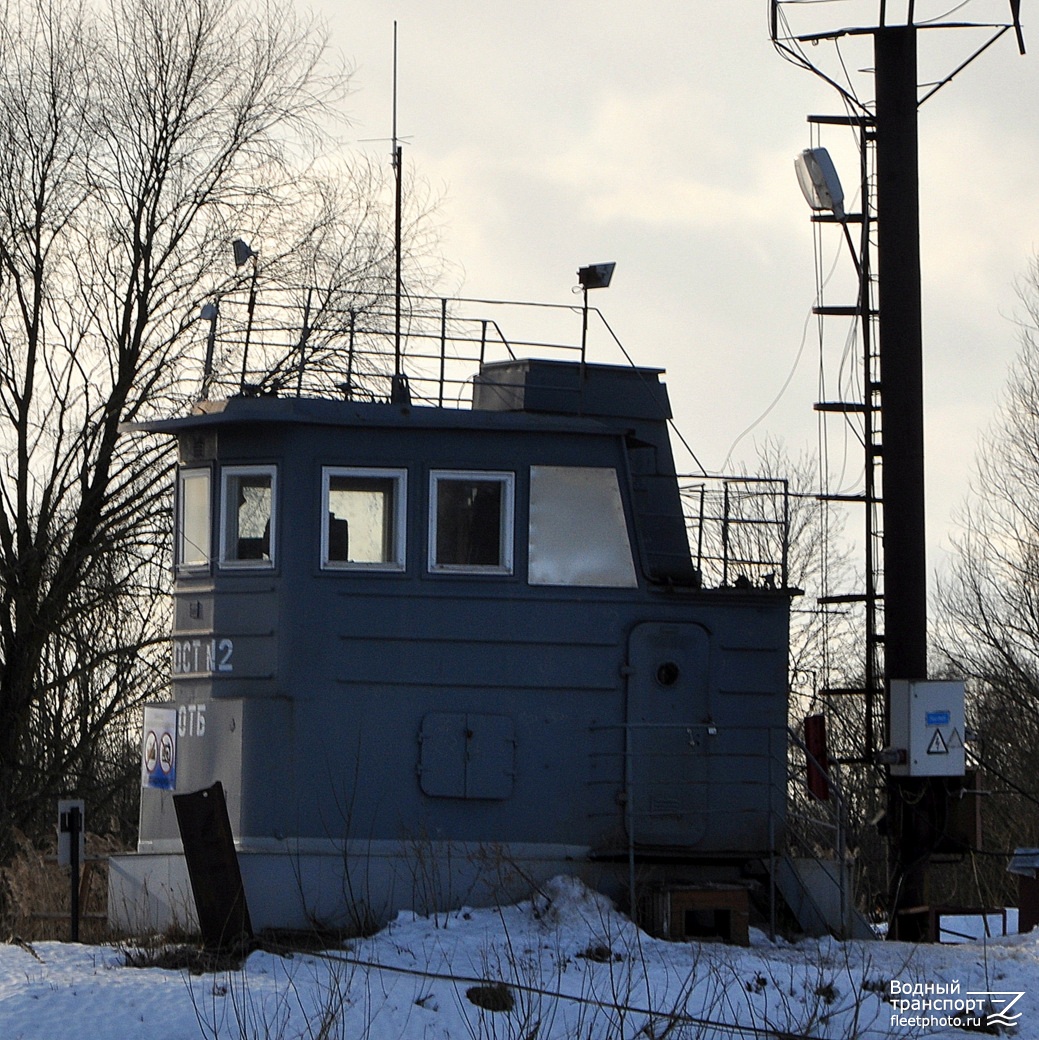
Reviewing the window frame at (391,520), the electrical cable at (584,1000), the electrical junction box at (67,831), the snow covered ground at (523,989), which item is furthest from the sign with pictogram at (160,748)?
the electrical cable at (584,1000)

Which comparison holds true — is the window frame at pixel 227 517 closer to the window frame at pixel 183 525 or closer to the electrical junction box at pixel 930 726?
the window frame at pixel 183 525

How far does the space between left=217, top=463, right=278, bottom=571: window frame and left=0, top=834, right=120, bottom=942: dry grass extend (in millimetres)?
3212

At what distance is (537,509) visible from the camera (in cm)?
1443

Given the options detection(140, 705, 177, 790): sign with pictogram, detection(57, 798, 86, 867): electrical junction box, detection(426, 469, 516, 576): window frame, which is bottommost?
detection(57, 798, 86, 867): electrical junction box

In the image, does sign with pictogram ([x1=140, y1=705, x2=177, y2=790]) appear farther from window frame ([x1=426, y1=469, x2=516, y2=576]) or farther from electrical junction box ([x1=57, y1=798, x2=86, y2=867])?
window frame ([x1=426, y1=469, x2=516, y2=576])

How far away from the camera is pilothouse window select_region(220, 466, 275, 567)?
1433cm

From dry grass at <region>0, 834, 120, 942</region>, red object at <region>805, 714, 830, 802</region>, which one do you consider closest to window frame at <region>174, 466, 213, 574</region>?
dry grass at <region>0, 834, 120, 942</region>

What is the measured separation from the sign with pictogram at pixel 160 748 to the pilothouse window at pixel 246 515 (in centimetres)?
159

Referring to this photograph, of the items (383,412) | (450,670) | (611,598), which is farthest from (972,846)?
(383,412)

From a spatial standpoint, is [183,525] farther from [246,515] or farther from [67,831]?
[67,831]

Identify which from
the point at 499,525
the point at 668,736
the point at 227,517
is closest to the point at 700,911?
the point at 668,736

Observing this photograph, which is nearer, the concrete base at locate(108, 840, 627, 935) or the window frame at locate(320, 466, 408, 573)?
the concrete base at locate(108, 840, 627, 935)

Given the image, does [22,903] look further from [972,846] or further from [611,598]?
[972,846]

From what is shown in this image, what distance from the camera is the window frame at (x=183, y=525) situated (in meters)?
14.6
